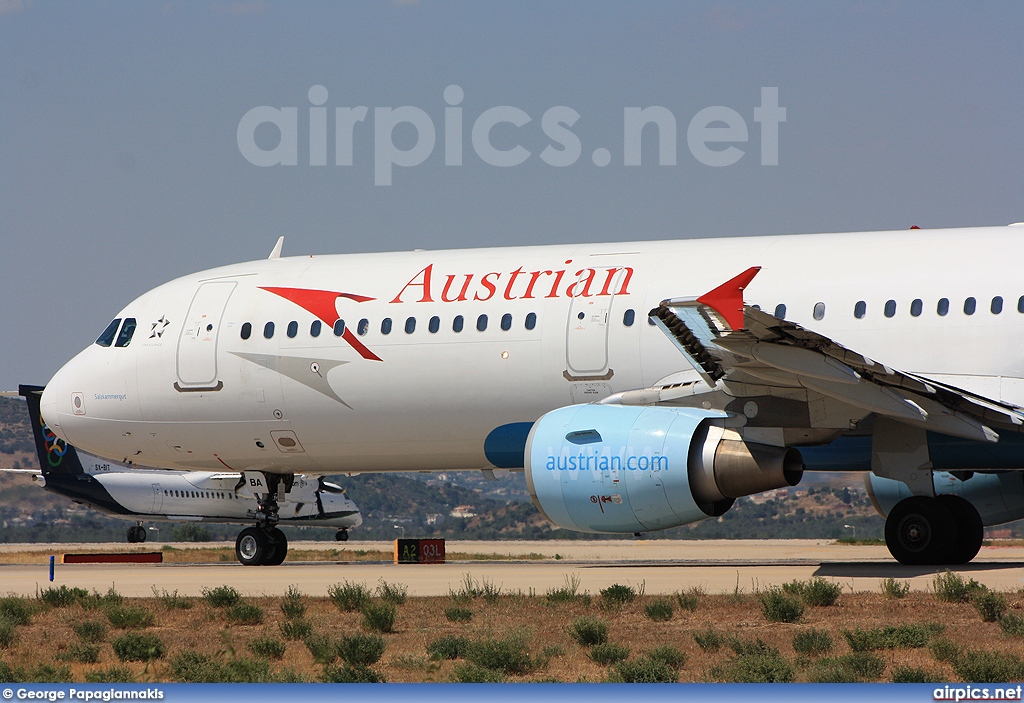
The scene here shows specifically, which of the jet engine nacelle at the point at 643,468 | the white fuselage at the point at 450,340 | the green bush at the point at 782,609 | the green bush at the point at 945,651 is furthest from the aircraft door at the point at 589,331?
the green bush at the point at 945,651

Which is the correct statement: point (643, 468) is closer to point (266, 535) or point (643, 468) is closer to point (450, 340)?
point (450, 340)

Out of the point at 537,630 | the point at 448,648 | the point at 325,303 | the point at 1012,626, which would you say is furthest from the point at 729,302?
the point at 325,303

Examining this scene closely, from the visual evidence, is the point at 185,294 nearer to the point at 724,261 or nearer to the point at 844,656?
the point at 724,261

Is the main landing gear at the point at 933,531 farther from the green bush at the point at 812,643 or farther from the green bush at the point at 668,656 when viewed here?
the green bush at the point at 668,656

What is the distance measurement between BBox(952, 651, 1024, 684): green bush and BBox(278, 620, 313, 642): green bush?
514cm

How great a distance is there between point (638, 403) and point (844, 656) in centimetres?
737

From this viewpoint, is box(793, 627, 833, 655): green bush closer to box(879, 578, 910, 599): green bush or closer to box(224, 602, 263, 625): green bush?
box(879, 578, 910, 599): green bush

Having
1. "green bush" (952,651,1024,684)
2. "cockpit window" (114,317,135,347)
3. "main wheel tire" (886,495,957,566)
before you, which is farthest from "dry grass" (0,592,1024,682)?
"cockpit window" (114,317,135,347)

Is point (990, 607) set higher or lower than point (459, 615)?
higher

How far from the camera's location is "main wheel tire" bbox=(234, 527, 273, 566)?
21141 millimetres

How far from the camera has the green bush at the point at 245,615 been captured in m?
12.2

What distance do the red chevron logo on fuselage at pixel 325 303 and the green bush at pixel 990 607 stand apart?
393 inches

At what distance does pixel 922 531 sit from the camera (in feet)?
52.6

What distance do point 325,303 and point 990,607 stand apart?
11365 mm
